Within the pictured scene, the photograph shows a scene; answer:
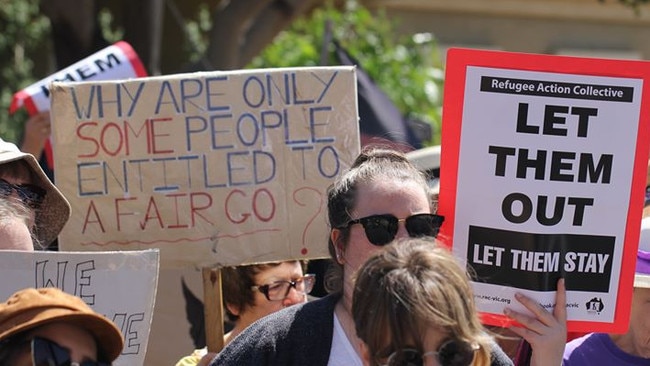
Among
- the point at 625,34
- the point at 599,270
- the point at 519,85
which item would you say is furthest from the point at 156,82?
the point at 625,34

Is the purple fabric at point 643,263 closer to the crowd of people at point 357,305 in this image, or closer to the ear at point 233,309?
the crowd of people at point 357,305

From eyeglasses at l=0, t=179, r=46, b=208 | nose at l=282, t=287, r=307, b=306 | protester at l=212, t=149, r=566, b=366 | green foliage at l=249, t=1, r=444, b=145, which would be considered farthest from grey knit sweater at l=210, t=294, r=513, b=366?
green foliage at l=249, t=1, r=444, b=145

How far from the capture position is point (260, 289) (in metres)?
4.05

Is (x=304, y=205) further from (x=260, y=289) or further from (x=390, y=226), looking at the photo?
(x=390, y=226)

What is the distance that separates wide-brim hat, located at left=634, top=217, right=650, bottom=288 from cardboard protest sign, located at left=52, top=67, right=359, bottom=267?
0.97m

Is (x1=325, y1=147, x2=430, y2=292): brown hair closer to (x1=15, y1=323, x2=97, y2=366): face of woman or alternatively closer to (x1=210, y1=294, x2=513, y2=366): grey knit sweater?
(x1=210, y1=294, x2=513, y2=366): grey knit sweater

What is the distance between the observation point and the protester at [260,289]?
402 centimetres

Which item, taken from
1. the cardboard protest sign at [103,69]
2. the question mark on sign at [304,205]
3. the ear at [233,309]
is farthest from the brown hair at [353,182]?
the cardboard protest sign at [103,69]

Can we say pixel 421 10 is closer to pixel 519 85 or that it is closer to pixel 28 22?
pixel 28 22

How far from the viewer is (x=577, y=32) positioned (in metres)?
18.1

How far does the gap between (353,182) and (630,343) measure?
41.3 inches

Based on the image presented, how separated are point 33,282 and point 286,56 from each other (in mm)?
7296

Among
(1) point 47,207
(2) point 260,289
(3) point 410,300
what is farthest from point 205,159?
(3) point 410,300

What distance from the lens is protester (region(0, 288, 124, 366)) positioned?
7.61ft
